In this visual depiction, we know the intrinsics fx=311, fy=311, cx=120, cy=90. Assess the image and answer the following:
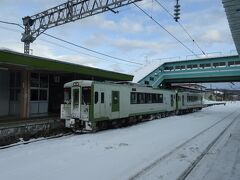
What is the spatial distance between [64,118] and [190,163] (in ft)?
35.2

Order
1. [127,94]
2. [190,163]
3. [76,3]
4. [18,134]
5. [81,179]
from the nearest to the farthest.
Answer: [81,179], [190,163], [18,134], [127,94], [76,3]

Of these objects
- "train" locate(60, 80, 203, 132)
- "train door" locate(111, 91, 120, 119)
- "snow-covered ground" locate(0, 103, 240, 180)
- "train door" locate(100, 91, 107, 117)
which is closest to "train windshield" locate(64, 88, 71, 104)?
"train" locate(60, 80, 203, 132)

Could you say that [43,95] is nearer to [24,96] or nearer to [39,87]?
[39,87]

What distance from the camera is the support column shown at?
20125 millimetres

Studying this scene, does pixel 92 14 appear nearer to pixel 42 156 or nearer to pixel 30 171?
pixel 42 156

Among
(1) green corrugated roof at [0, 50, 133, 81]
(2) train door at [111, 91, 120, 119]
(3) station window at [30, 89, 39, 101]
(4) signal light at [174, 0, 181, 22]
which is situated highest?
(4) signal light at [174, 0, 181, 22]

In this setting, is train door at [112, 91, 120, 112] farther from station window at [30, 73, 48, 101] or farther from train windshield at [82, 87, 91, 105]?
station window at [30, 73, 48, 101]

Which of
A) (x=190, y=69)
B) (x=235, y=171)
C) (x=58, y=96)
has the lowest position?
(x=235, y=171)

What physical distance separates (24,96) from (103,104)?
17.6 ft

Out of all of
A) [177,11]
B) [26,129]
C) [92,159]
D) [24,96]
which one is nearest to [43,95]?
[24,96]

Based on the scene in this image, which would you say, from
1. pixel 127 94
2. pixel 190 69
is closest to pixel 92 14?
pixel 127 94

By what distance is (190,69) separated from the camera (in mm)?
49281

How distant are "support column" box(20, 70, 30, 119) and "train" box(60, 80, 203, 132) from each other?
2852 millimetres

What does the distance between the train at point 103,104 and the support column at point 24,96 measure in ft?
9.36
